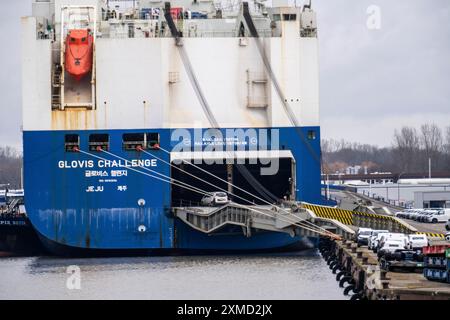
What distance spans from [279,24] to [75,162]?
9.17m

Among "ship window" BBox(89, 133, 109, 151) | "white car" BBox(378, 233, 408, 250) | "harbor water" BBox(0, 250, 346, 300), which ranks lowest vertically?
"harbor water" BBox(0, 250, 346, 300)

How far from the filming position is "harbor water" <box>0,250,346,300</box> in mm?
41000

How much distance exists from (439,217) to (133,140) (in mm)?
25030

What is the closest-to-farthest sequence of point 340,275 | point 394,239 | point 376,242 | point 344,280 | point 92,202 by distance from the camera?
point 344,280
point 394,239
point 340,275
point 376,242
point 92,202

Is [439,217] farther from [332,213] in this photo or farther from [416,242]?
[416,242]

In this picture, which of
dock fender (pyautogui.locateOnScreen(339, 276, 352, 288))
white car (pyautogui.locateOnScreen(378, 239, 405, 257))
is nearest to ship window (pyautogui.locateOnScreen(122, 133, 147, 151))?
white car (pyautogui.locateOnScreen(378, 239, 405, 257))

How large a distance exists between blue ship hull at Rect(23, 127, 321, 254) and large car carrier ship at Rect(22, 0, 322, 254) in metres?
0.04

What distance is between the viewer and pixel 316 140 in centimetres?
5300

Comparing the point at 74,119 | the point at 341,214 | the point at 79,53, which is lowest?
the point at 341,214

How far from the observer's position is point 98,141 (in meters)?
52.2

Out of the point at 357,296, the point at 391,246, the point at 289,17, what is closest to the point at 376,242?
the point at 391,246

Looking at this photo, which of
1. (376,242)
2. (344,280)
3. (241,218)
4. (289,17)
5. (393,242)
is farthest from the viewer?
(289,17)

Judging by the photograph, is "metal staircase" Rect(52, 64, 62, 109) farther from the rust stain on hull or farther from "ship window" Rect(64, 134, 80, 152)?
"ship window" Rect(64, 134, 80, 152)

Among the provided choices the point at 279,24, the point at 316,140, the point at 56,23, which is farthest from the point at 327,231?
the point at 56,23
